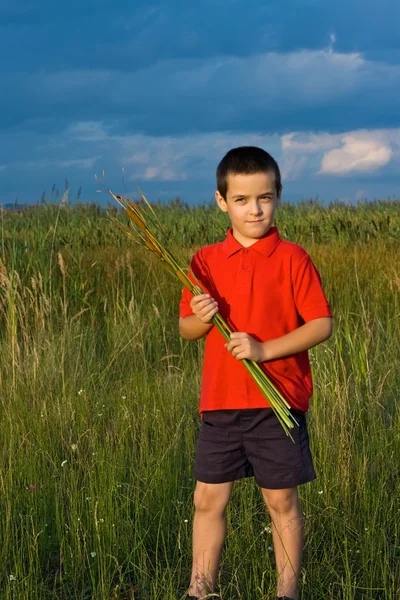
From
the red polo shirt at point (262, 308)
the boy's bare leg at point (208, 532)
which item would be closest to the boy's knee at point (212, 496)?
the boy's bare leg at point (208, 532)

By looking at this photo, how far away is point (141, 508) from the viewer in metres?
2.98

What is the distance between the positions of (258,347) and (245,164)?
0.57 meters

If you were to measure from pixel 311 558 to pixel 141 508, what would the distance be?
2.31ft

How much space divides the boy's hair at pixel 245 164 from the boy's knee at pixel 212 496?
0.93 meters

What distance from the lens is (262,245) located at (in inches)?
90.9

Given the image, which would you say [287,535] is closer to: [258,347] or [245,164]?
[258,347]

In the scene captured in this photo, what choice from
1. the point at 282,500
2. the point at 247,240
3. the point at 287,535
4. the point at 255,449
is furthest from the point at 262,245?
the point at 287,535

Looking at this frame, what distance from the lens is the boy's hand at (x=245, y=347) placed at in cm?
217

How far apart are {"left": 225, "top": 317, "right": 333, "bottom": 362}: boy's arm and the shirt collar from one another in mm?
262

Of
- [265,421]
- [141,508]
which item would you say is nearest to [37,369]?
[141,508]

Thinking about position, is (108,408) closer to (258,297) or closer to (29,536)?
(29,536)

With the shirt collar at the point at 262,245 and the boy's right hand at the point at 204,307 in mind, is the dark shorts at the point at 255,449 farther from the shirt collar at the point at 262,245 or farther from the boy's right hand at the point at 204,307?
the shirt collar at the point at 262,245

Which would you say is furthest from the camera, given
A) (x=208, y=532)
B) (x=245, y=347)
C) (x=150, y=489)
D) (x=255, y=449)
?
(x=150, y=489)

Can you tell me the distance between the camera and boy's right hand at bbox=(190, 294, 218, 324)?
220 cm
